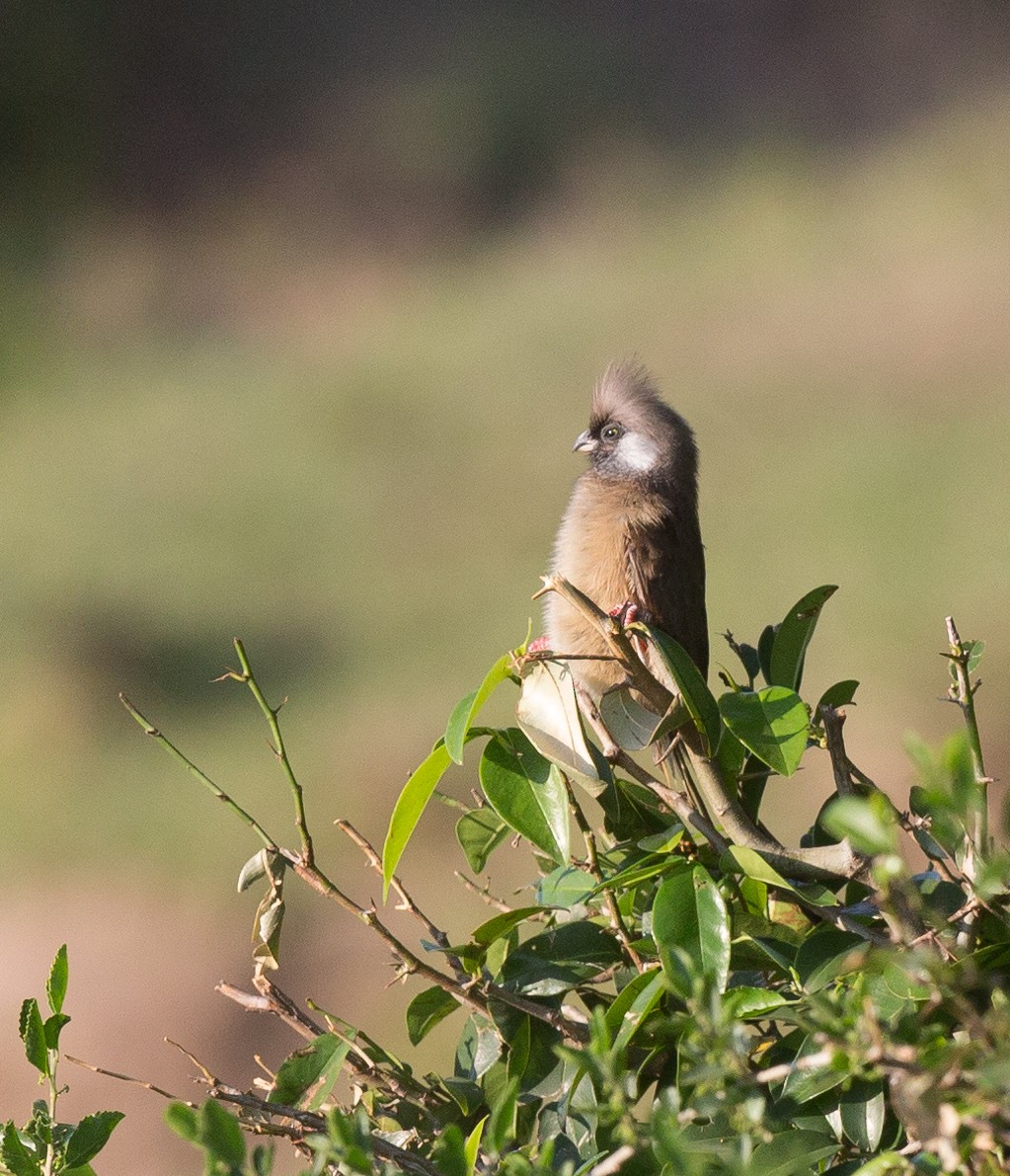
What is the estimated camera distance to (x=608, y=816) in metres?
0.91

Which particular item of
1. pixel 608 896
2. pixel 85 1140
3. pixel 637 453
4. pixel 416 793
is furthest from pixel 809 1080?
pixel 637 453

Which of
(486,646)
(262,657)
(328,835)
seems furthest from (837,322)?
(328,835)

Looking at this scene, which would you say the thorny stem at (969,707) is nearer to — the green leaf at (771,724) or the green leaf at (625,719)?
the green leaf at (771,724)

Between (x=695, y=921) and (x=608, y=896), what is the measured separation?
0.09 metres

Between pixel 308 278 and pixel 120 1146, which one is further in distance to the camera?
pixel 308 278

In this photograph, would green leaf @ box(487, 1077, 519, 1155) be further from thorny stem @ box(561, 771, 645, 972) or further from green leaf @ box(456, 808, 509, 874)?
green leaf @ box(456, 808, 509, 874)

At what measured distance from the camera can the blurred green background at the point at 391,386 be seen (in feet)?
12.3

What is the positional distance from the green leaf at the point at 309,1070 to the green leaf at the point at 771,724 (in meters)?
0.27

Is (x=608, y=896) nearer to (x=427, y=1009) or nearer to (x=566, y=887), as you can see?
(x=566, y=887)

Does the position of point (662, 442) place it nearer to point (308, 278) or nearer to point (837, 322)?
point (837, 322)

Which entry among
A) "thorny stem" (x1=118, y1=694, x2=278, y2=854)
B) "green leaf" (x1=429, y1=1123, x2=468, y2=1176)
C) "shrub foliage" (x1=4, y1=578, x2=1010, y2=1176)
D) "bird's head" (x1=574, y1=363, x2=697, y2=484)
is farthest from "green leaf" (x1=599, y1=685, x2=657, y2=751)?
"bird's head" (x1=574, y1=363, x2=697, y2=484)

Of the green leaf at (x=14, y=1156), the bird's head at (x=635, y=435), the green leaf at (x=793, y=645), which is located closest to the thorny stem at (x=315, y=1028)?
the green leaf at (x=14, y=1156)

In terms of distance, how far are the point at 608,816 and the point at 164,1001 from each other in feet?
8.68

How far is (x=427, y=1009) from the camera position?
87cm
